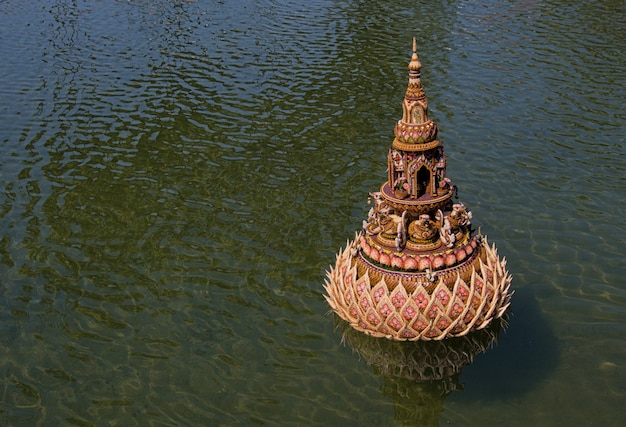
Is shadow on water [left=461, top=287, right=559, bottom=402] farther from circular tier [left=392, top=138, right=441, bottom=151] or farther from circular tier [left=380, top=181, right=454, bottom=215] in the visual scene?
circular tier [left=392, top=138, right=441, bottom=151]

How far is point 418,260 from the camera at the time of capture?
1400 centimetres

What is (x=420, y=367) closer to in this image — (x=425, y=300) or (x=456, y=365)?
(x=456, y=365)

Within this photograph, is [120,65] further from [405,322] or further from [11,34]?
[405,322]

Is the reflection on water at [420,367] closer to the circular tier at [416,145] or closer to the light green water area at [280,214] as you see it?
the light green water area at [280,214]

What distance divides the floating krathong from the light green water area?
1875 mm

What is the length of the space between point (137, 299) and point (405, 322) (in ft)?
→ 25.0

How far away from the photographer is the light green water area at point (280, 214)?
15156 millimetres

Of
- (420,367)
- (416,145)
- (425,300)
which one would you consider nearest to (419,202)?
(416,145)

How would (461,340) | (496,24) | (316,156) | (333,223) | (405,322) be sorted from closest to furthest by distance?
(405,322)
(461,340)
(333,223)
(316,156)
(496,24)

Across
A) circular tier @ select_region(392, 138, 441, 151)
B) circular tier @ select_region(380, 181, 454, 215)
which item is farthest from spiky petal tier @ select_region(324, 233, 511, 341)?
circular tier @ select_region(392, 138, 441, 151)

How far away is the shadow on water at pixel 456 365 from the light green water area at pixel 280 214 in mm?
50

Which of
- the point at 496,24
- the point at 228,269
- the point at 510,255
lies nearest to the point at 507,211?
the point at 510,255

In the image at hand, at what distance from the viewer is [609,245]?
765 inches

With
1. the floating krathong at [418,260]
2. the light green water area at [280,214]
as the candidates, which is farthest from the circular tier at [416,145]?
the light green water area at [280,214]
